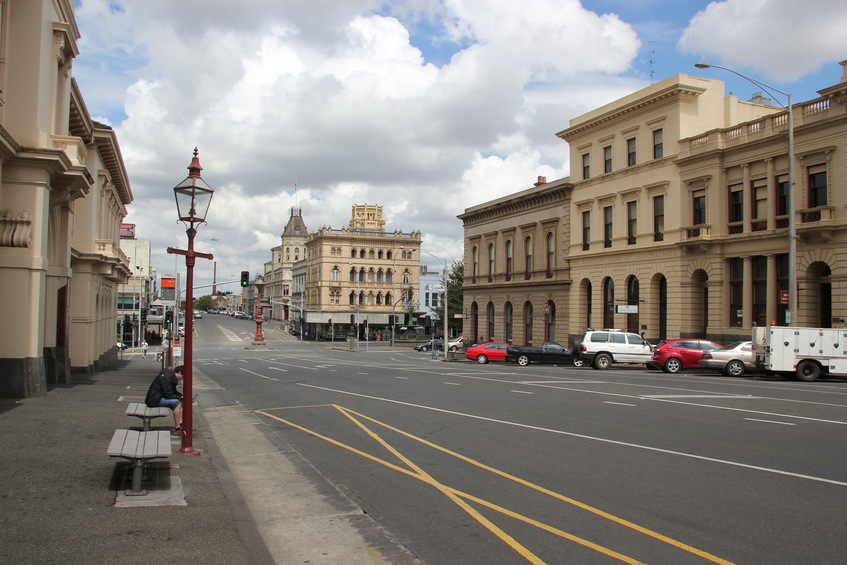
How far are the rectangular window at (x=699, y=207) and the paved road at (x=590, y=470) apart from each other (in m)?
20.4

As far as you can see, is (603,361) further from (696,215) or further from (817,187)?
(817,187)

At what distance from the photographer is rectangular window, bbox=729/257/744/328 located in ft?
121

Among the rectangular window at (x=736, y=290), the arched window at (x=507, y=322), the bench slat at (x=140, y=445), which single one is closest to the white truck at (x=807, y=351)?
the rectangular window at (x=736, y=290)

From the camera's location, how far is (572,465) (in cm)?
1069

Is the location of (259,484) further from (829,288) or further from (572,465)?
(829,288)

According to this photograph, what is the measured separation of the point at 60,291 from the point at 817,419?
24.0 metres

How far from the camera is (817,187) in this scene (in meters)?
32.7

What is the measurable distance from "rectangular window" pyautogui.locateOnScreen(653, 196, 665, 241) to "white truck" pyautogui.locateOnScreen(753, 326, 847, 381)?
16.4 meters

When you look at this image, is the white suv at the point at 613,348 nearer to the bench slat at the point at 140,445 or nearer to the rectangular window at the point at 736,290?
the rectangular window at the point at 736,290

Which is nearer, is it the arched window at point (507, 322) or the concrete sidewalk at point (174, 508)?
the concrete sidewalk at point (174, 508)

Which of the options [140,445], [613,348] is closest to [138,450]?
[140,445]

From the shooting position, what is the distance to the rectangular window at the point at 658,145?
42062 mm

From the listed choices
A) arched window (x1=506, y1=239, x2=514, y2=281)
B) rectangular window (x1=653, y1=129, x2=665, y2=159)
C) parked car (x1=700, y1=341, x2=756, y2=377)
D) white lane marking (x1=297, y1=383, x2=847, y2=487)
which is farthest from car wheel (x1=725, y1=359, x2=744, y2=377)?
arched window (x1=506, y1=239, x2=514, y2=281)

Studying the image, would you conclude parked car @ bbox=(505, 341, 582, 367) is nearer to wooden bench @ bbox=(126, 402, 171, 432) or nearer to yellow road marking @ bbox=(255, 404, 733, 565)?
yellow road marking @ bbox=(255, 404, 733, 565)
